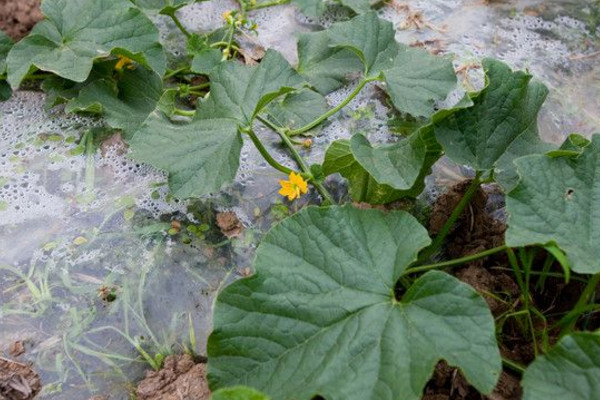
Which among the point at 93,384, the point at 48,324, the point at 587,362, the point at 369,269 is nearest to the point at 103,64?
the point at 48,324

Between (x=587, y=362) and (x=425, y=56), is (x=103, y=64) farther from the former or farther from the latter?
(x=587, y=362)

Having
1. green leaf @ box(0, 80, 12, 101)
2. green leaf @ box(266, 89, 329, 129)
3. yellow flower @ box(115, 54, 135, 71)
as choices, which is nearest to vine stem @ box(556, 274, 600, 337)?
green leaf @ box(266, 89, 329, 129)

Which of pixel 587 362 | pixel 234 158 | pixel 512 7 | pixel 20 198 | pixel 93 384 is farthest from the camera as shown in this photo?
pixel 512 7

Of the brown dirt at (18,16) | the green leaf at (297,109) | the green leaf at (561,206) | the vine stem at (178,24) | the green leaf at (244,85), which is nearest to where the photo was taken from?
the green leaf at (561,206)

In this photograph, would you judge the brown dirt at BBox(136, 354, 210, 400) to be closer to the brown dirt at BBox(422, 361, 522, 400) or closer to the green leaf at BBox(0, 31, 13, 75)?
the brown dirt at BBox(422, 361, 522, 400)

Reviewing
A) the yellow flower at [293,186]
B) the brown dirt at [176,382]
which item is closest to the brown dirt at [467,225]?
the yellow flower at [293,186]

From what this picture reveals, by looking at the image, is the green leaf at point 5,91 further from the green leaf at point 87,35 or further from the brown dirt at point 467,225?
the brown dirt at point 467,225
